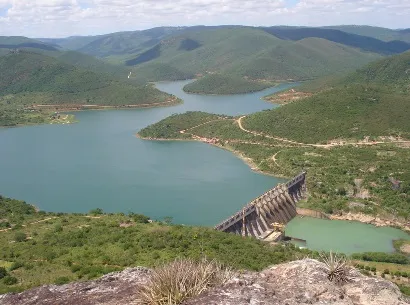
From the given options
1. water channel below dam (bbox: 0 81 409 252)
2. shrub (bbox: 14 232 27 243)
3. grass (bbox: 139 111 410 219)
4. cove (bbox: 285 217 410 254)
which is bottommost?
cove (bbox: 285 217 410 254)

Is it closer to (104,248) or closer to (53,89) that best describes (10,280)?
(104,248)

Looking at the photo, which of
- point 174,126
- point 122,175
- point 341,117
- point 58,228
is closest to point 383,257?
point 58,228

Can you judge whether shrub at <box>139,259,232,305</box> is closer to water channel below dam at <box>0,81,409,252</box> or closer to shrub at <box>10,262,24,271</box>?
shrub at <box>10,262,24,271</box>

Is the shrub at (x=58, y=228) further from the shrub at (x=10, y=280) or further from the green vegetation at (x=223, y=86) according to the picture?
the green vegetation at (x=223, y=86)

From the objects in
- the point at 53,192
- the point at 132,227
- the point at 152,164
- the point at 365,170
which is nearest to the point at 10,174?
the point at 53,192

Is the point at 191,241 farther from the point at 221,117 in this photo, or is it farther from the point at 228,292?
the point at 221,117

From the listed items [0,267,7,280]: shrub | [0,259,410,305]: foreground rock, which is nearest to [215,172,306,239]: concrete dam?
[0,267,7,280]: shrub
